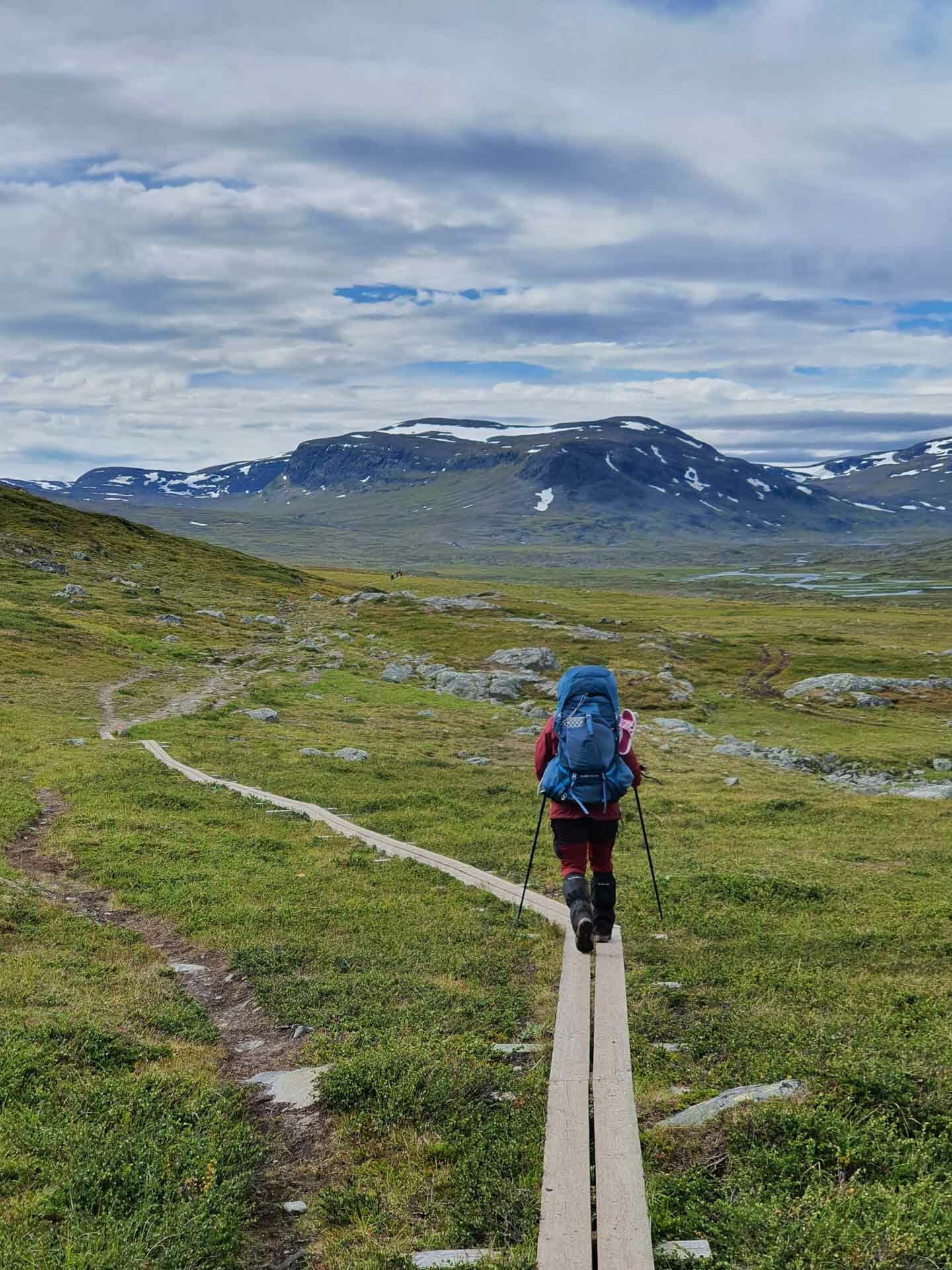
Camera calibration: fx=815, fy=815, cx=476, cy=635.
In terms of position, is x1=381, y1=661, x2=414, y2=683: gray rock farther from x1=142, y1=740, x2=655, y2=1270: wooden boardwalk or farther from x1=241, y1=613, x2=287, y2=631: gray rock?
x1=142, y1=740, x2=655, y2=1270: wooden boardwalk

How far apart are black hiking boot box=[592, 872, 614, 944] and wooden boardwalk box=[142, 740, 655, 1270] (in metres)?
0.17

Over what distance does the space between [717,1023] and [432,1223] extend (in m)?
4.76

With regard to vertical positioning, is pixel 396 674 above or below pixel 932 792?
above

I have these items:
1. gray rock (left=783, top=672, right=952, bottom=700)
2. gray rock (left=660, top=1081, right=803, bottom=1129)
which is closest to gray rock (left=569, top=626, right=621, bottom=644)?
gray rock (left=783, top=672, right=952, bottom=700)

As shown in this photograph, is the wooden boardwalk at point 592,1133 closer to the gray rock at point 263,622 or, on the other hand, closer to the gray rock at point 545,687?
the gray rock at point 545,687

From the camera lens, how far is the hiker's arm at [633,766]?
11672 mm

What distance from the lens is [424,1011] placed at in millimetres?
10609

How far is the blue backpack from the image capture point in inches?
446

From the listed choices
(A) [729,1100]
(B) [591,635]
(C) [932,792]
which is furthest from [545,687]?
(A) [729,1100]

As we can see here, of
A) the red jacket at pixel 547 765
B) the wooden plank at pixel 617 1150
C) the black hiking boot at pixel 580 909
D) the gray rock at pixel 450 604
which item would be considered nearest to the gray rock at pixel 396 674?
the gray rock at pixel 450 604

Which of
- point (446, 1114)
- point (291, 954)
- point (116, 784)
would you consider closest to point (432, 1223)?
point (446, 1114)

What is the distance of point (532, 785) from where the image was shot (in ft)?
95.5

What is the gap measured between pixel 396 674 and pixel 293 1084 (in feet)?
185

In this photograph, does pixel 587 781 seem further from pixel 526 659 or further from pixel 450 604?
pixel 450 604
